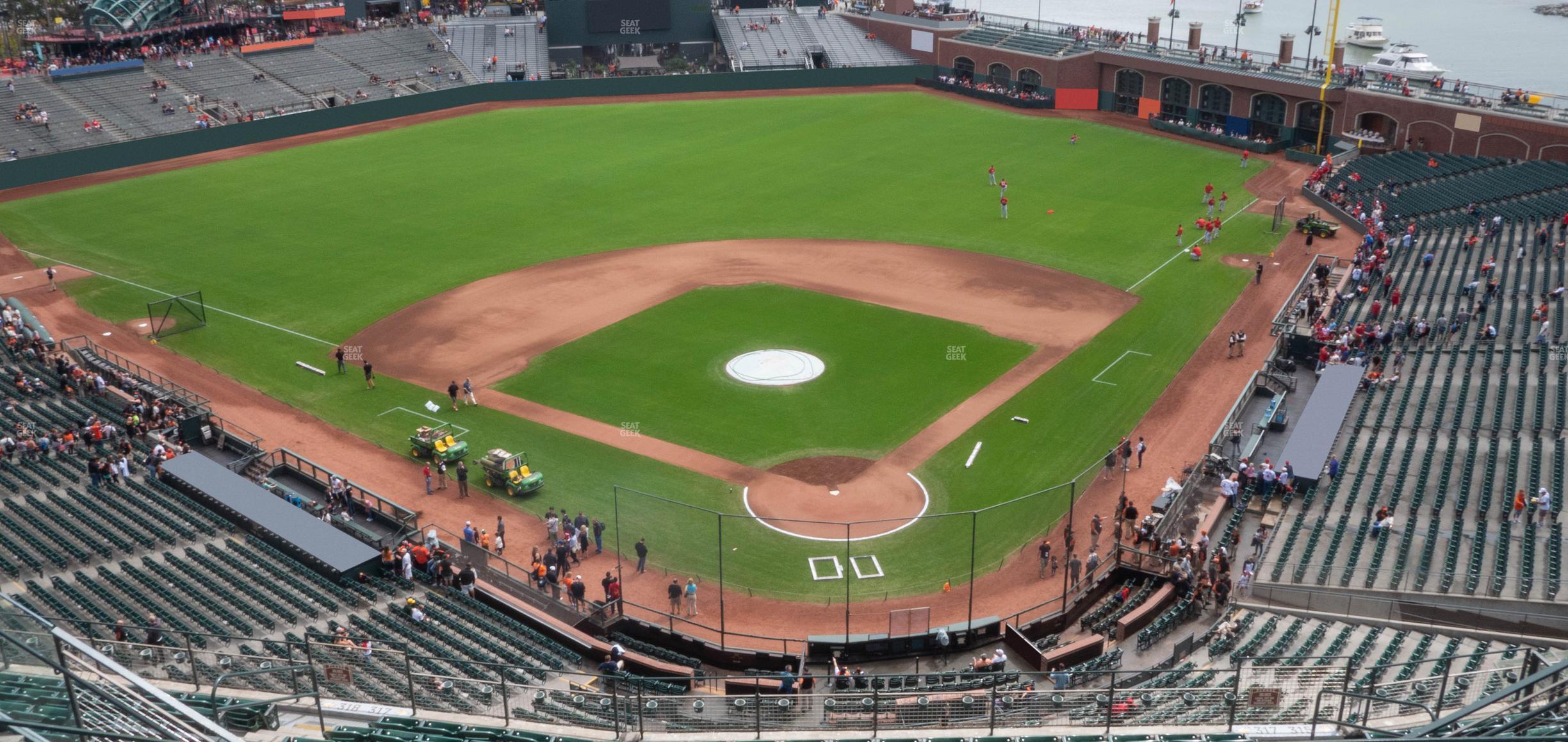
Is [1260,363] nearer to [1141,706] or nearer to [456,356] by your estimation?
[1141,706]

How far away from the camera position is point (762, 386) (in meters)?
41.9

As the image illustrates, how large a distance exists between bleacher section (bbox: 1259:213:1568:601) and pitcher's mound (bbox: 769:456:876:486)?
12.0m

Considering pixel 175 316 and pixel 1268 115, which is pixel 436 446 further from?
pixel 1268 115

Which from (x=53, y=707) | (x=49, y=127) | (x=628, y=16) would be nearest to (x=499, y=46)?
(x=628, y=16)

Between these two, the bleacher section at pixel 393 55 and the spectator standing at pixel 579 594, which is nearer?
the spectator standing at pixel 579 594

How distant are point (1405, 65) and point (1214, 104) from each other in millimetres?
22379

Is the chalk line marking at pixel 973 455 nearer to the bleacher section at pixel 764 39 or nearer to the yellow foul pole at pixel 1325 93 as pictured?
the yellow foul pole at pixel 1325 93

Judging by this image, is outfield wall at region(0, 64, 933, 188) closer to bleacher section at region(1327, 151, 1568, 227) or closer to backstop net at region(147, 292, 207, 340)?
backstop net at region(147, 292, 207, 340)

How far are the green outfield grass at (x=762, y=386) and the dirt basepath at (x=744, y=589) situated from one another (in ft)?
20.8

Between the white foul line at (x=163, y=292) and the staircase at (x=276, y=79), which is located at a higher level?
the staircase at (x=276, y=79)

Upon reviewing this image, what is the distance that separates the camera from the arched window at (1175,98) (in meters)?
80.2

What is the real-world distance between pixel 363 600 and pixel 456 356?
18.3 metres

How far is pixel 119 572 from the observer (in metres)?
27.6

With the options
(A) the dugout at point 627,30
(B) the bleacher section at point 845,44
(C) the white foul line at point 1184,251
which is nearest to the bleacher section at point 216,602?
(C) the white foul line at point 1184,251
